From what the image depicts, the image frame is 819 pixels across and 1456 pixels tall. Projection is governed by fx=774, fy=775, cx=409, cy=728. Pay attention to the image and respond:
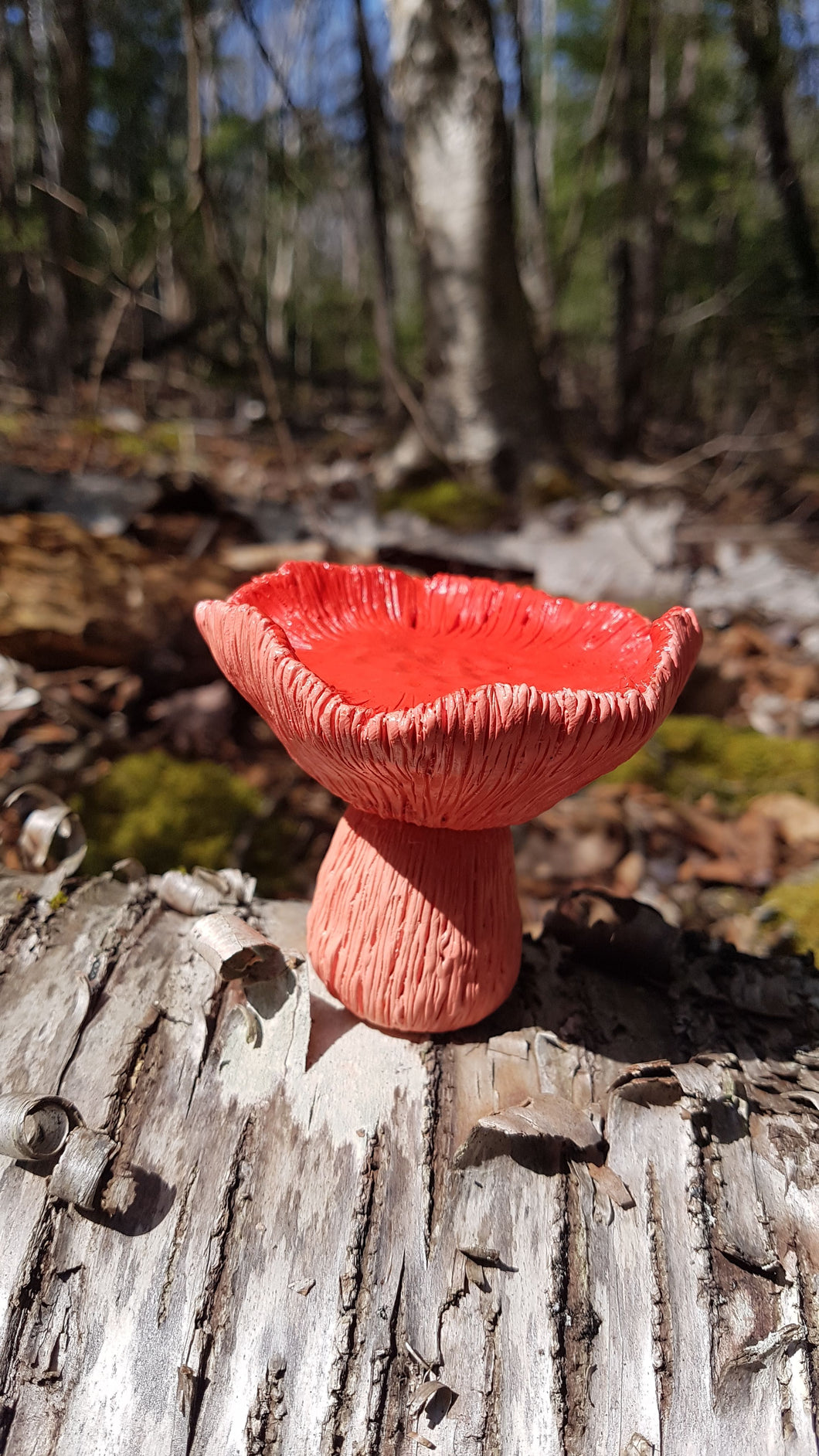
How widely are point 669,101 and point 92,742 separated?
31.0 feet

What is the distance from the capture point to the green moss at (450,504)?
16.1ft

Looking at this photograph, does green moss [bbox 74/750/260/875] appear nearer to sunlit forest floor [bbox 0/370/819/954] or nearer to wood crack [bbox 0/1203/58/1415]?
sunlit forest floor [bbox 0/370/819/954]

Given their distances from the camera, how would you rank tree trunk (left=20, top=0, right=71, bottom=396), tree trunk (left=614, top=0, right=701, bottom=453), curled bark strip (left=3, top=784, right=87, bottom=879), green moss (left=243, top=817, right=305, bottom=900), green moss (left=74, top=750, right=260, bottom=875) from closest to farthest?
curled bark strip (left=3, top=784, right=87, bottom=879) < green moss (left=74, top=750, right=260, bottom=875) < green moss (left=243, top=817, right=305, bottom=900) < tree trunk (left=614, top=0, right=701, bottom=453) < tree trunk (left=20, top=0, right=71, bottom=396)

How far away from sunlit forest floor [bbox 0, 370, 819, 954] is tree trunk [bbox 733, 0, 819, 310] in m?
2.77

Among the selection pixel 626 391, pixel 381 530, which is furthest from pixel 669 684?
pixel 626 391

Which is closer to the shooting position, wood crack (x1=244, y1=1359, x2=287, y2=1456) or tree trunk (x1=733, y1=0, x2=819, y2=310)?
wood crack (x1=244, y1=1359, x2=287, y2=1456)

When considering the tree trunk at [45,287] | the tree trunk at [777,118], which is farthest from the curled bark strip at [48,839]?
the tree trunk at [777,118]

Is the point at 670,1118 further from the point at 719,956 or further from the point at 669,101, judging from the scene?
the point at 669,101

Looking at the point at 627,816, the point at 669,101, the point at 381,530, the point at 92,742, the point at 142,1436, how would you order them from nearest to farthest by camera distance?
the point at 142,1436 → the point at 92,742 → the point at 627,816 → the point at 381,530 → the point at 669,101

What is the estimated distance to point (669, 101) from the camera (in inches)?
320

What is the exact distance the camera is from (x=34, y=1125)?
1148 mm

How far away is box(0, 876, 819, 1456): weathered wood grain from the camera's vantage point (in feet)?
3.40

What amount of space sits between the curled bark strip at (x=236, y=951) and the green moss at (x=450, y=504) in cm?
378

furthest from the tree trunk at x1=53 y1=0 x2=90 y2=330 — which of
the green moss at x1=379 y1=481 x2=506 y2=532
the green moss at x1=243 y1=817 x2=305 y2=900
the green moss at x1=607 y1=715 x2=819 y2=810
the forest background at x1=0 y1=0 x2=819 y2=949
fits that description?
the green moss at x1=607 y1=715 x2=819 y2=810
